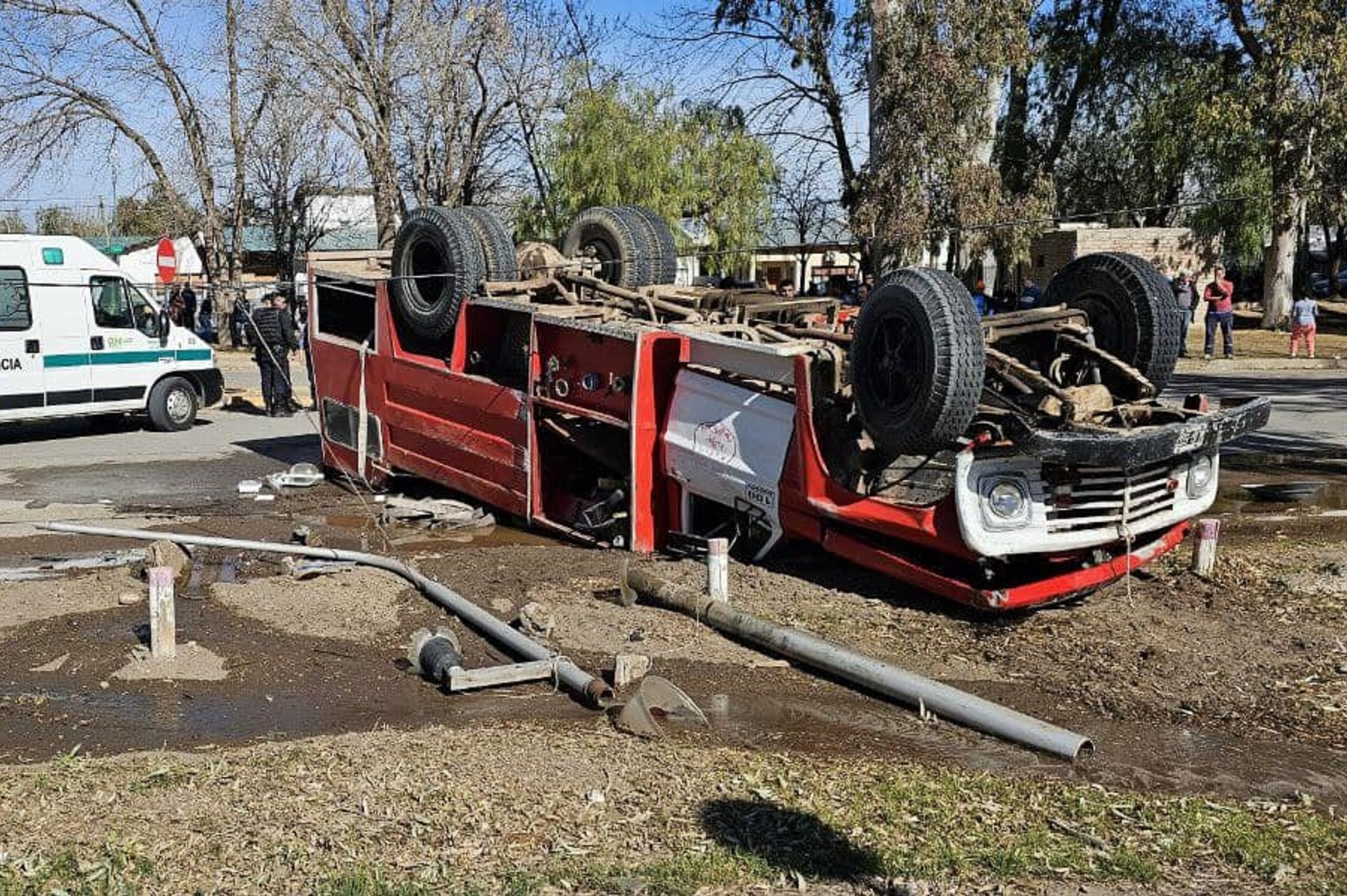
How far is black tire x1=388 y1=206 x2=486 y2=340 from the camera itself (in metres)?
10.2

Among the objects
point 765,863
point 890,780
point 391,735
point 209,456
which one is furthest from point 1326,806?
point 209,456

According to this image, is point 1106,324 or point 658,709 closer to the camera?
point 658,709

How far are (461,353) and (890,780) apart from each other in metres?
6.06

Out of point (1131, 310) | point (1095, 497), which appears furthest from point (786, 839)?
point (1131, 310)

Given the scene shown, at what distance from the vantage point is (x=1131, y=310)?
8.23 metres

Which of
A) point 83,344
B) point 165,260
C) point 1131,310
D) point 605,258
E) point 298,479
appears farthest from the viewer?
point 165,260

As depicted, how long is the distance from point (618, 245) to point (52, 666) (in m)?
5.77

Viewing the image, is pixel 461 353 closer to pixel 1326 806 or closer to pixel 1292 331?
pixel 1326 806

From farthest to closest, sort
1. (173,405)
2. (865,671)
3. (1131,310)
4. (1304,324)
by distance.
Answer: (1304,324)
(173,405)
(1131,310)
(865,671)

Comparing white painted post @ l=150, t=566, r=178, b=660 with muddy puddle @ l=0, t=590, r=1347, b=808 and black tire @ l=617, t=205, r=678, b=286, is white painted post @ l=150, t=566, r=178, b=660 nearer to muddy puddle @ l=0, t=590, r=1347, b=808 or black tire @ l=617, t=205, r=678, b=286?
muddy puddle @ l=0, t=590, r=1347, b=808

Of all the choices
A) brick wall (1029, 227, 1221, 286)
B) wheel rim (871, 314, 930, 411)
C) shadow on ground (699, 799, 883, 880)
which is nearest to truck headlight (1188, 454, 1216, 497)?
wheel rim (871, 314, 930, 411)

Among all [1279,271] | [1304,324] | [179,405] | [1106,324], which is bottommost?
[179,405]

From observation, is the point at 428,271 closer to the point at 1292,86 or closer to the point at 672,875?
the point at 672,875

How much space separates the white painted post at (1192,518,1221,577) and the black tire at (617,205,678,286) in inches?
187
